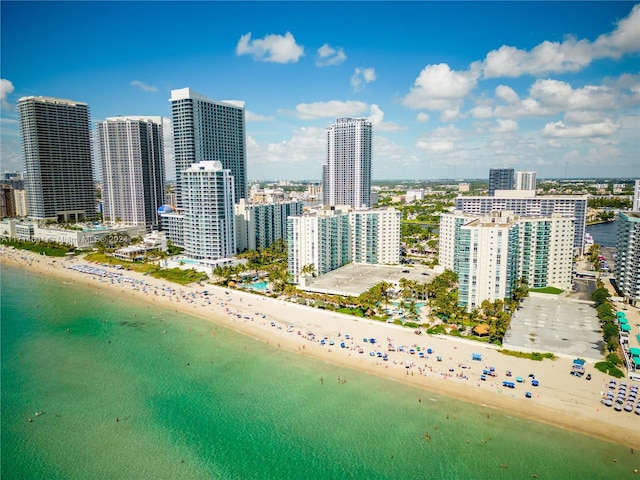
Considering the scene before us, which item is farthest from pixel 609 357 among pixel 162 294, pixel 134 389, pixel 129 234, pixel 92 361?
pixel 129 234

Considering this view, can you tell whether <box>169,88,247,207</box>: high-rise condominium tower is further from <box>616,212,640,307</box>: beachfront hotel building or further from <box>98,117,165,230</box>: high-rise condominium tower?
<box>616,212,640,307</box>: beachfront hotel building

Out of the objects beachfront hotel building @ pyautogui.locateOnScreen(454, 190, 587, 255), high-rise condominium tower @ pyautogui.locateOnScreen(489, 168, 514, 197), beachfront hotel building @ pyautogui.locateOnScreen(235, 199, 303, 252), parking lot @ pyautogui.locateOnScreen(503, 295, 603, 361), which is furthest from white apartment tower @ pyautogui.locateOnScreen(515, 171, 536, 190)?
parking lot @ pyautogui.locateOnScreen(503, 295, 603, 361)

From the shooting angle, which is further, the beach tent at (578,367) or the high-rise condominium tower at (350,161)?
the high-rise condominium tower at (350,161)

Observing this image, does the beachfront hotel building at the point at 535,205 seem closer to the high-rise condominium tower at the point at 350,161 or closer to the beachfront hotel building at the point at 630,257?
the beachfront hotel building at the point at 630,257

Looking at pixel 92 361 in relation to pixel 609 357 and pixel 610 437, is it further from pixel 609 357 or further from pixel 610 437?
pixel 609 357

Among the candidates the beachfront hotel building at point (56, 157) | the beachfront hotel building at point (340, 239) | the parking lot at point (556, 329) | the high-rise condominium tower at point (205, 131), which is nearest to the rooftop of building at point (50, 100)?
the beachfront hotel building at point (56, 157)
